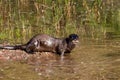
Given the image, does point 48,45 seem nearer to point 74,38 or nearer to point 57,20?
point 74,38

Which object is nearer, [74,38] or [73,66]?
[73,66]

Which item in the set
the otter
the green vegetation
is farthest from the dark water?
the green vegetation

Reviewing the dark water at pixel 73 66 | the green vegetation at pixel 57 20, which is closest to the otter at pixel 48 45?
the dark water at pixel 73 66

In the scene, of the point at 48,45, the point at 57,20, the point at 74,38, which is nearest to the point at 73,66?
the point at 74,38

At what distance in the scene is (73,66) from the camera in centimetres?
764

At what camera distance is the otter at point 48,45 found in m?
8.72

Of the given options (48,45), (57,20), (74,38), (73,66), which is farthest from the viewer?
(57,20)

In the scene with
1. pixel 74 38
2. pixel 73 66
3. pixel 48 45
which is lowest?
pixel 73 66

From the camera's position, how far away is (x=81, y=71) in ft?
23.8

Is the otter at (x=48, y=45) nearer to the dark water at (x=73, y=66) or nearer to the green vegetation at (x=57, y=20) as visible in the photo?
the dark water at (x=73, y=66)

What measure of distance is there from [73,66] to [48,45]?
138cm

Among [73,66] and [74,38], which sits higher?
[74,38]

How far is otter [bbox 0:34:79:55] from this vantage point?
8.72 m

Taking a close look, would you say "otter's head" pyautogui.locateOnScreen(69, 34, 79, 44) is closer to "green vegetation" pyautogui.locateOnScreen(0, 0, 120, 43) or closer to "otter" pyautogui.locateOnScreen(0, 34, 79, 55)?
"otter" pyautogui.locateOnScreen(0, 34, 79, 55)
